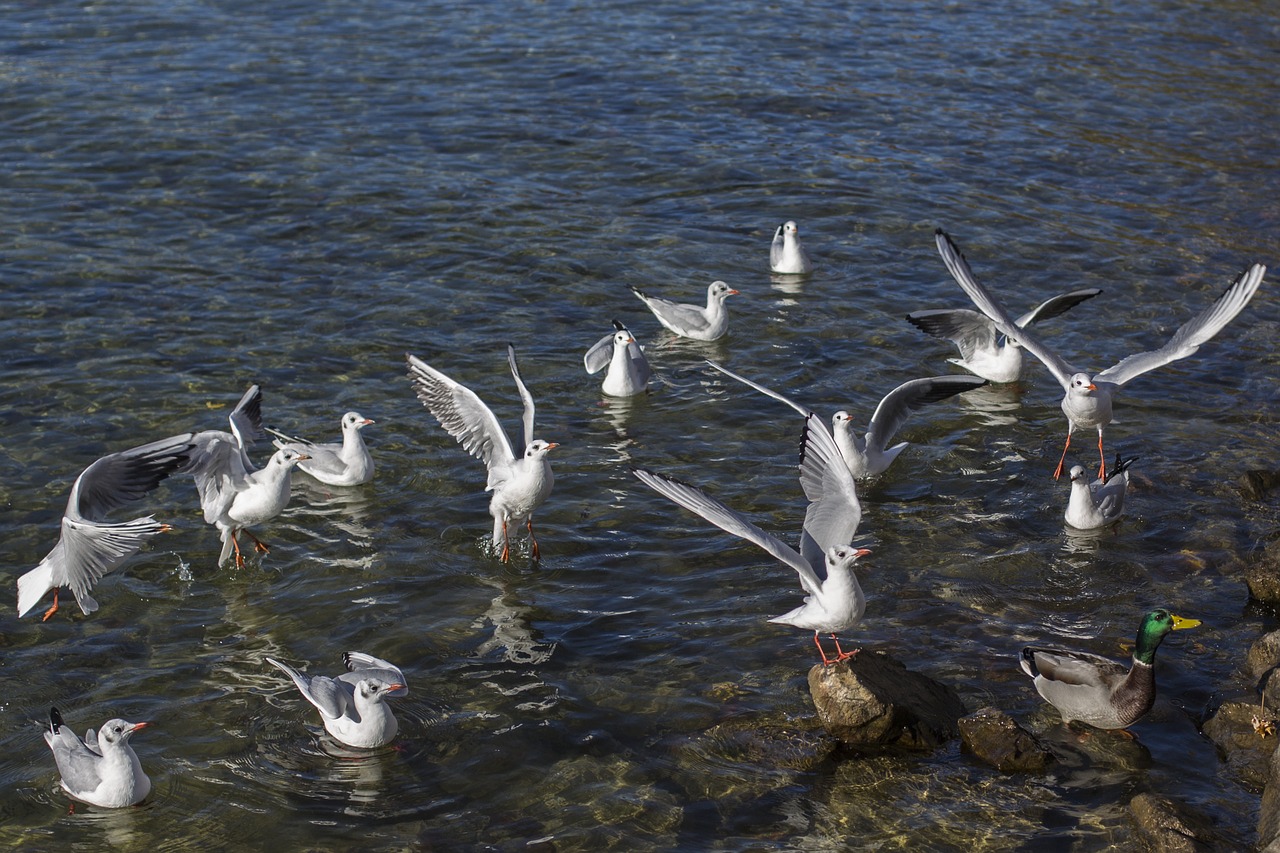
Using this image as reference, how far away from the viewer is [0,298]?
45.7 ft

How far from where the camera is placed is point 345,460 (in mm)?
11102

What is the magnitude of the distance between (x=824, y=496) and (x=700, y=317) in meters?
5.18

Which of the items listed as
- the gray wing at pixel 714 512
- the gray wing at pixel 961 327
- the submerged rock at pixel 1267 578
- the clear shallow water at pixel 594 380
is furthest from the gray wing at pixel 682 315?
the submerged rock at pixel 1267 578

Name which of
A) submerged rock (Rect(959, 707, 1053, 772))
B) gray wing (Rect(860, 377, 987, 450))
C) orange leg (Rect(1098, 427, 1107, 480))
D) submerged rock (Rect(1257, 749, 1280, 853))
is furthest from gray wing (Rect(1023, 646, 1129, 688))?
gray wing (Rect(860, 377, 987, 450))

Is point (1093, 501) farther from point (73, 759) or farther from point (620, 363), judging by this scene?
point (73, 759)

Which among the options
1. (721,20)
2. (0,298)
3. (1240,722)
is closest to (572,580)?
(1240,722)

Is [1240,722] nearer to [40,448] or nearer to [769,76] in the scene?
[40,448]

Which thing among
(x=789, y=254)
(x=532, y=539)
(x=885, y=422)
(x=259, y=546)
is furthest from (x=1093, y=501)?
(x=259, y=546)

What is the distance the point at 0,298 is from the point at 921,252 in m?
10.2

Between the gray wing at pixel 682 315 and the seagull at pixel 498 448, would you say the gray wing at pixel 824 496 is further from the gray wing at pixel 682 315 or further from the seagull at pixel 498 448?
the gray wing at pixel 682 315

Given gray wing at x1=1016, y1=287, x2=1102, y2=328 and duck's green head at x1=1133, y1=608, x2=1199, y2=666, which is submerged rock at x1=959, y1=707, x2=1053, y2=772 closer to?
duck's green head at x1=1133, y1=608, x2=1199, y2=666

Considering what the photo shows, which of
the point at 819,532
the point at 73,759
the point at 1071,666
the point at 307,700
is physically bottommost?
the point at 307,700

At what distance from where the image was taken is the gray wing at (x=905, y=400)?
11414mm

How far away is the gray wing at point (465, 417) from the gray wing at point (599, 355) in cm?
206
